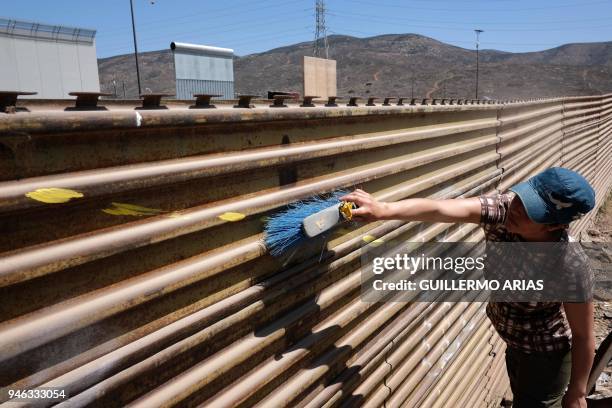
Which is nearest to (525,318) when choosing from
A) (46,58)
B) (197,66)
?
(197,66)

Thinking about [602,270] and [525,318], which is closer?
[525,318]

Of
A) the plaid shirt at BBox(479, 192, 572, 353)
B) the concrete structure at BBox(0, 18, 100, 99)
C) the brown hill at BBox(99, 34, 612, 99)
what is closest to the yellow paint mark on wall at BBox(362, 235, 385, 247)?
the plaid shirt at BBox(479, 192, 572, 353)

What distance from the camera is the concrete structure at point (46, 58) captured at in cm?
941

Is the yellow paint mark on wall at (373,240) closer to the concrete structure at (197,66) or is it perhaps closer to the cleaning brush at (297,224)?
the cleaning brush at (297,224)

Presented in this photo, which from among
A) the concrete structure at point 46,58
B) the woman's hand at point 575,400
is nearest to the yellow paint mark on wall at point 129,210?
the woman's hand at point 575,400

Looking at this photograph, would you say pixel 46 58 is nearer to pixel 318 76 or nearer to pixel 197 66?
pixel 197 66

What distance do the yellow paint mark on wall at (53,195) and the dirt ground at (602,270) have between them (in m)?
5.20

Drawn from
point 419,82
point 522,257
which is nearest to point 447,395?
point 522,257

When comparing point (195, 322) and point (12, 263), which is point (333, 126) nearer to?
point (195, 322)

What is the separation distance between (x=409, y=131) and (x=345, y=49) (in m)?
89.3

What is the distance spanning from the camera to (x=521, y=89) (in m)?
52.9

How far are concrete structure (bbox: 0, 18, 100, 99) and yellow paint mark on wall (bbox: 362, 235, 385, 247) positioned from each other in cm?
812

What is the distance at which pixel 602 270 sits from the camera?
317 inches

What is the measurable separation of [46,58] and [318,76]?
364 inches
